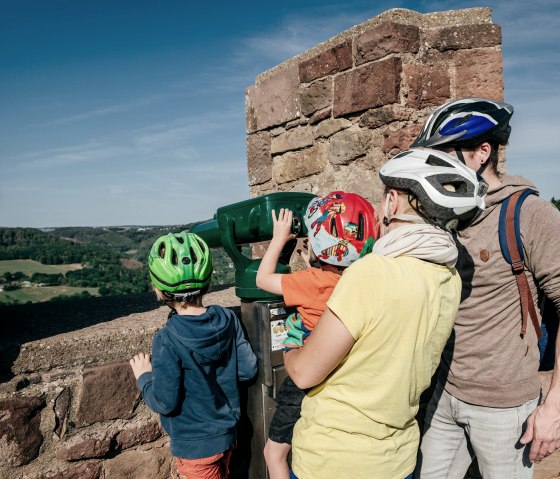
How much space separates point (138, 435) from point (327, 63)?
1984 millimetres

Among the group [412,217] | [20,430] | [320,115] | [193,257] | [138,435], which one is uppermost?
[320,115]

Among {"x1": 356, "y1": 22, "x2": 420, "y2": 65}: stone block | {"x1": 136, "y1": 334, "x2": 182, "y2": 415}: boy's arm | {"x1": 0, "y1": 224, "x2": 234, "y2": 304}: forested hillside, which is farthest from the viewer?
{"x1": 0, "y1": 224, "x2": 234, "y2": 304}: forested hillside

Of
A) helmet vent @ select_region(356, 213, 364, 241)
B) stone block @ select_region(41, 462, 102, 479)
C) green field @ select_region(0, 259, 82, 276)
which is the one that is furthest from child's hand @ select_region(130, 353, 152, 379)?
green field @ select_region(0, 259, 82, 276)

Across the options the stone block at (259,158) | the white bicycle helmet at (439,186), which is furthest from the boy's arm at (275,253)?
the stone block at (259,158)

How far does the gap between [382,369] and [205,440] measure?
741 millimetres

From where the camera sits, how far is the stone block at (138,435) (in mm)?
1950

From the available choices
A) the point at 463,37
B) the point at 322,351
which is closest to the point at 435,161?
the point at 322,351

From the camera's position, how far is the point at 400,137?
2223 mm

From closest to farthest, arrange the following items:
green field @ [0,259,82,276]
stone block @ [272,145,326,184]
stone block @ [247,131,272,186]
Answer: stone block @ [272,145,326,184] → stone block @ [247,131,272,186] → green field @ [0,259,82,276]

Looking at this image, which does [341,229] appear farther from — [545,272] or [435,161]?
[545,272]

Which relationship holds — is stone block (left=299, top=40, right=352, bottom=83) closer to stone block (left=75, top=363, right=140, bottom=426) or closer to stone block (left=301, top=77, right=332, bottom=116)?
stone block (left=301, top=77, right=332, bottom=116)

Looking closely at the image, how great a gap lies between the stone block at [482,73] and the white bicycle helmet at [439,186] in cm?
106

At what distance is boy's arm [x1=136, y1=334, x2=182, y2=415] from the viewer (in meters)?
1.55

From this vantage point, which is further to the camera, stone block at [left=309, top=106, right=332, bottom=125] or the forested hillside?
the forested hillside
